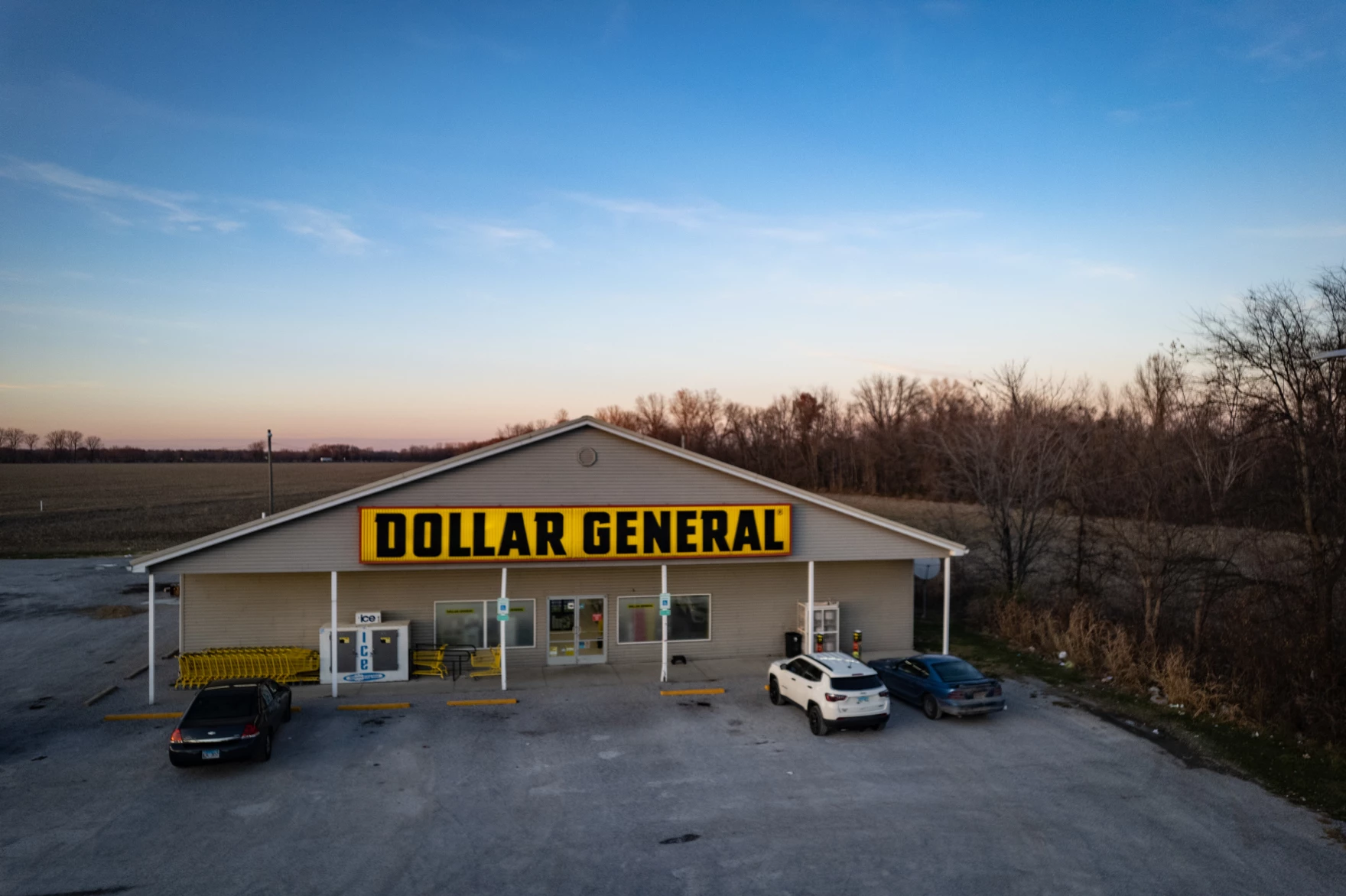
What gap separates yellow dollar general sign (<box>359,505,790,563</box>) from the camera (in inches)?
816

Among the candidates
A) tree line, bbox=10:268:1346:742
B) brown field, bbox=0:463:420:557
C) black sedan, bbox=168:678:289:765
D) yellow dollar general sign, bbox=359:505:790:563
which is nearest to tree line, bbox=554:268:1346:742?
tree line, bbox=10:268:1346:742

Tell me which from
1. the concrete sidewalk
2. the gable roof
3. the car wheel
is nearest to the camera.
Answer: the car wheel

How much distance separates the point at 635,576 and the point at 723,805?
1066cm

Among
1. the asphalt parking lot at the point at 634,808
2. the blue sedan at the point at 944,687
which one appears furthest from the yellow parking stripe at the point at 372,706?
the blue sedan at the point at 944,687

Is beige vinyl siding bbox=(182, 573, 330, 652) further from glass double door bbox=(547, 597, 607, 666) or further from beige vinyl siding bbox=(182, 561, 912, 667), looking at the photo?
glass double door bbox=(547, 597, 607, 666)

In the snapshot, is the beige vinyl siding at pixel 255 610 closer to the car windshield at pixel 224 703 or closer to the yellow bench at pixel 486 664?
the yellow bench at pixel 486 664

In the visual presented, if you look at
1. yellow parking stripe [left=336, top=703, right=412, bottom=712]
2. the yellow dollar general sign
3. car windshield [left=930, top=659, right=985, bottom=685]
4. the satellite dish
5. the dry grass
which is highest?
the yellow dollar general sign

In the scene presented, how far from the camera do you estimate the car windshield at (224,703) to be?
15547mm

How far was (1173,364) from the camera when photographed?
33.3 m

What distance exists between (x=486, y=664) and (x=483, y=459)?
576 centimetres

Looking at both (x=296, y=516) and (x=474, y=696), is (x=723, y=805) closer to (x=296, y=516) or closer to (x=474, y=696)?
(x=474, y=696)

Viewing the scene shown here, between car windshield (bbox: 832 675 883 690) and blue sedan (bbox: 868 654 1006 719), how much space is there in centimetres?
190

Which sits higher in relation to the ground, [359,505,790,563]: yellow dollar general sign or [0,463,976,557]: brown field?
[359,505,790,563]: yellow dollar general sign

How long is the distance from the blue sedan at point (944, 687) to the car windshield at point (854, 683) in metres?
1.90
